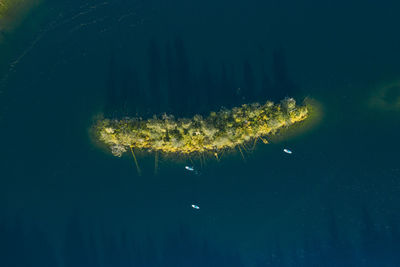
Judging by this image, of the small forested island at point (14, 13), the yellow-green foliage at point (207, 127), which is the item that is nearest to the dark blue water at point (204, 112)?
the small forested island at point (14, 13)

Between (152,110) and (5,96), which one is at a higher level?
(5,96)

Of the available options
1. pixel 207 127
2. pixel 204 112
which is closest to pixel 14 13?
pixel 204 112

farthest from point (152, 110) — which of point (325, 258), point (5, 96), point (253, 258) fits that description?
point (325, 258)

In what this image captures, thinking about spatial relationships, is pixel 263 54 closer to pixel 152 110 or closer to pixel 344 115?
pixel 344 115

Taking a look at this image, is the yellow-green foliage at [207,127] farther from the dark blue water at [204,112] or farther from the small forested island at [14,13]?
the small forested island at [14,13]

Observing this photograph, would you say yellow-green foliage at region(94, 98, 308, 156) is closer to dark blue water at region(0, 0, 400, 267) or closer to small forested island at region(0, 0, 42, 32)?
dark blue water at region(0, 0, 400, 267)

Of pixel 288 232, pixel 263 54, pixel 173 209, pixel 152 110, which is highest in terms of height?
pixel 263 54
